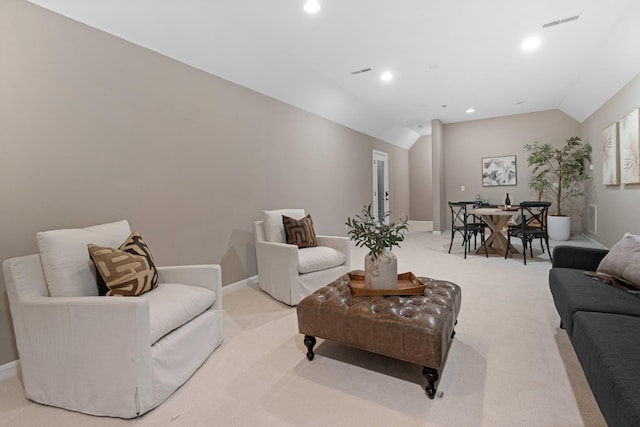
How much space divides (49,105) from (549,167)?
28.9ft

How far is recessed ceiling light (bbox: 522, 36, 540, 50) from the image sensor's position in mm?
3750

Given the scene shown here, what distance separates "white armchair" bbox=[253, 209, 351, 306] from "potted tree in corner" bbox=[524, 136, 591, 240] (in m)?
5.62

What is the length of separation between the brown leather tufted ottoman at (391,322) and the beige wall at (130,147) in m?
1.76

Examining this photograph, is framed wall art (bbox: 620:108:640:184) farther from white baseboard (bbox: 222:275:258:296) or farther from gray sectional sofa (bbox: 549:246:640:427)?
white baseboard (bbox: 222:275:258:296)

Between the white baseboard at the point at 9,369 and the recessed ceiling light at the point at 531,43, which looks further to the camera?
the recessed ceiling light at the point at 531,43

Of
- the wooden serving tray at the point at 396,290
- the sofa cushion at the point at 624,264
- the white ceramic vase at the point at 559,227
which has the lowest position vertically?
the white ceramic vase at the point at 559,227

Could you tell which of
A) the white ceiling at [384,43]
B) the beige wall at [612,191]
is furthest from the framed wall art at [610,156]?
the white ceiling at [384,43]

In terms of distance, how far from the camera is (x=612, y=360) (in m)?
1.24

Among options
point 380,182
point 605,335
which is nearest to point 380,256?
point 605,335

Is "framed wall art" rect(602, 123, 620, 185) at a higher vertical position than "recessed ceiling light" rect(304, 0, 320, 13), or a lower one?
lower

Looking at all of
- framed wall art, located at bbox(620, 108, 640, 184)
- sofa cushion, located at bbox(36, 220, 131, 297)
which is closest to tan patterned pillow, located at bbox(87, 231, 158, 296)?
sofa cushion, located at bbox(36, 220, 131, 297)

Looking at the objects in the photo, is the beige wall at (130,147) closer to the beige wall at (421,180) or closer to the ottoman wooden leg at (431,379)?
the ottoman wooden leg at (431,379)

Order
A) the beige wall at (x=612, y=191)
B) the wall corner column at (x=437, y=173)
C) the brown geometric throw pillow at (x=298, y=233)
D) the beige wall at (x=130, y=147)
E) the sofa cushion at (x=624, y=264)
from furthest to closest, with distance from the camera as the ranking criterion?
the wall corner column at (x=437, y=173) < the beige wall at (x=612, y=191) < the brown geometric throw pillow at (x=298, y=233) < the beige wall at (x=130, y=147) < the sofa cushion at (x=624, y=264)

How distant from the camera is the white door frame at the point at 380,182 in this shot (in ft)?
25.0
